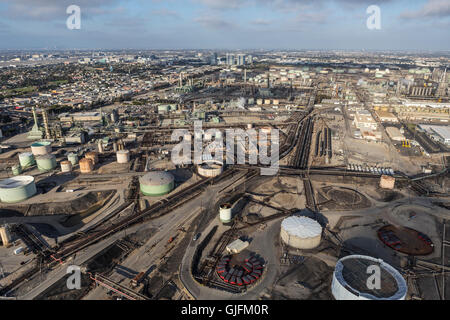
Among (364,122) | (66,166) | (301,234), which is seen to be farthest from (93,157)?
(364,122)

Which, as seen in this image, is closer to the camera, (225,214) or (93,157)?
(225,214)

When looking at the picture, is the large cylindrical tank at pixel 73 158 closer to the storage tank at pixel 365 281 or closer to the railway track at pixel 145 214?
the railway track at pixel 145 214

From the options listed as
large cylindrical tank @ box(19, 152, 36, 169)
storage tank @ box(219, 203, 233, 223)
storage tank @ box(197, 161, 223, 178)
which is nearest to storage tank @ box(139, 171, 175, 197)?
storage tank @ box(197, 161, 223, 178)

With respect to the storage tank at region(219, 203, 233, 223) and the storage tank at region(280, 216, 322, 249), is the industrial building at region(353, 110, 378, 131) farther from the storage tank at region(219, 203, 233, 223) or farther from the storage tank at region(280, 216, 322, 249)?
the storage tank at region(219, 203, 233, 223)

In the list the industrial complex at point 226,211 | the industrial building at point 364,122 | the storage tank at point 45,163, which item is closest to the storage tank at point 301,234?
the industrial complex at point 226,211

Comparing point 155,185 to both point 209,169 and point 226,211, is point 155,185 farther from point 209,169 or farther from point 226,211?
point 226,211
